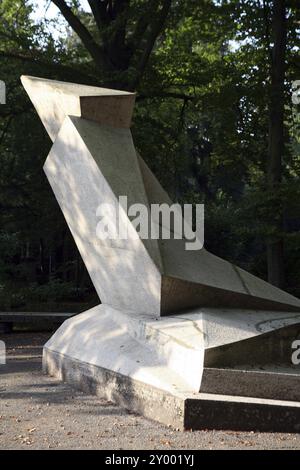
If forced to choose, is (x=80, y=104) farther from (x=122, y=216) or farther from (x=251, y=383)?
(x=251, y=383)

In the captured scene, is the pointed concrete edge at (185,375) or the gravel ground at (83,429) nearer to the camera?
the gravel ground at (83,429)

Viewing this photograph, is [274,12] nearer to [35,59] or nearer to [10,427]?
[35,59]

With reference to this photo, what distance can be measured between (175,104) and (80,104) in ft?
37.3

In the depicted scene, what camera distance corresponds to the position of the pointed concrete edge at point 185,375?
5754 millimetres

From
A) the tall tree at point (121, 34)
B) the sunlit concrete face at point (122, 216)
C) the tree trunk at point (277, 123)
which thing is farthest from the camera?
the tall tree at point (121, 34)

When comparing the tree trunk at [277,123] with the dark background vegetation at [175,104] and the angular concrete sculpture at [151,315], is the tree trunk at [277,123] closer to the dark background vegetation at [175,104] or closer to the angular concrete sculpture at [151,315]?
the dark background vegetation at [175,104]

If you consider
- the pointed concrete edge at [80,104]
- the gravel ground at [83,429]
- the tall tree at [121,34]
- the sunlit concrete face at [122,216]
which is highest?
the tall tree at [121,34]

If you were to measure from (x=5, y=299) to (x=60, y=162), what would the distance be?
859cm

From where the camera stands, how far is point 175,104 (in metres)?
19.2

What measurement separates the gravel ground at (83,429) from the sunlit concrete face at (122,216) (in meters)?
1.28

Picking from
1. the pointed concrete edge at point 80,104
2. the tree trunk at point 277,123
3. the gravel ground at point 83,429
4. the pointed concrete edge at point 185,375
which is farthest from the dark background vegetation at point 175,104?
the gravel ground at point 83,429

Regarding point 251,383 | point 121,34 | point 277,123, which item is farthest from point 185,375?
point 121,34

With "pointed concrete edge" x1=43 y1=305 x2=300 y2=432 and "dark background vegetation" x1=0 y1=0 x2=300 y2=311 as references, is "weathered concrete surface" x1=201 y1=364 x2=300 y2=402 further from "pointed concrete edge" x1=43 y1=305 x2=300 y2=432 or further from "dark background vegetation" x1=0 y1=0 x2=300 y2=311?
"dark background vegetation" x1=0 y1=0 x2=300 y2=311

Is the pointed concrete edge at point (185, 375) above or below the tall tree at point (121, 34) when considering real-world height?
below
